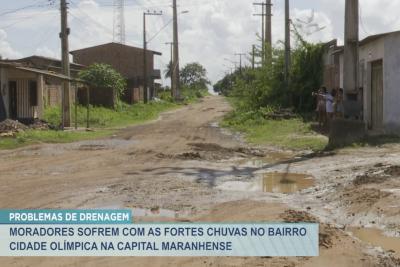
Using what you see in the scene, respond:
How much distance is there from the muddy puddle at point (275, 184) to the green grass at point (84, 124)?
400 inches

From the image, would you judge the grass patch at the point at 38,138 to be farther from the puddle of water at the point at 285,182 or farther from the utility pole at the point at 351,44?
the puddle of water at the point at 285,182

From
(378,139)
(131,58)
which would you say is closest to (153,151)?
(378,139)

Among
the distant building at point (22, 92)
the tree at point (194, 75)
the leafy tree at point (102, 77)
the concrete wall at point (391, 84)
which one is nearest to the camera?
the concrete wall at point (391, 84)

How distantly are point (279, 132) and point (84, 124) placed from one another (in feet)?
41.9

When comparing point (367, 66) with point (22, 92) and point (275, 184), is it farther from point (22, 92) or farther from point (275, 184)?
point (22, 92)

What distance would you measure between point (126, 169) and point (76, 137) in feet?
33.5

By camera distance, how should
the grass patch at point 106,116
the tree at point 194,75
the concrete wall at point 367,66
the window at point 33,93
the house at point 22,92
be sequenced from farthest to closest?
the tree at point 194,75, the grass patch at point 106,116, the window at point 33,93, the house at point 22,92, the concrete wall at point 367,66

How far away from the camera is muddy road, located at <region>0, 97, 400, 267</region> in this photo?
266 inches

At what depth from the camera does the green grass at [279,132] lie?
61.4 feet

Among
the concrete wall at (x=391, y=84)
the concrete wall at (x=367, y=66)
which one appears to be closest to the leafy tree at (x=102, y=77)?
the concrete wall at (x=367, y=66)

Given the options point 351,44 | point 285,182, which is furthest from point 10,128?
point 285,182

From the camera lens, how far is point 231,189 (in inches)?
429

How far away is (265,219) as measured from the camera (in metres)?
8.07

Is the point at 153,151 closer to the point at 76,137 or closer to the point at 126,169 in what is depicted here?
the point at 126,169
